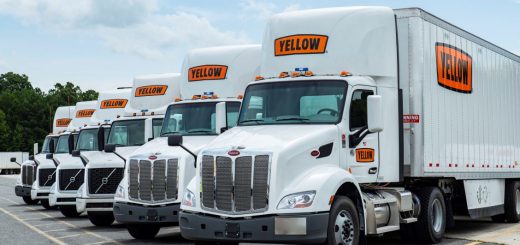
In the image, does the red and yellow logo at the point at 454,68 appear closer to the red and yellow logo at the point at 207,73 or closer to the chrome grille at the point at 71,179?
the red and yellow logo at the point at 207,73

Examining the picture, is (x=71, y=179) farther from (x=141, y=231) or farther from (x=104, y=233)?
(x=141, y=231)

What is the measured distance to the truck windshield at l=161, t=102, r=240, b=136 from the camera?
16.2 metres

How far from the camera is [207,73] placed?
17.6 metres

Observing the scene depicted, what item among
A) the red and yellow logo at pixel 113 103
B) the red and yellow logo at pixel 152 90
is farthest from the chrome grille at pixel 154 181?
the red and yellow logo at pixel 113 103

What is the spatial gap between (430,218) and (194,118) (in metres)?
5.08

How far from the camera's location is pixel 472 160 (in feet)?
53.6

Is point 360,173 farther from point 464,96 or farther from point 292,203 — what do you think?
point 464,96

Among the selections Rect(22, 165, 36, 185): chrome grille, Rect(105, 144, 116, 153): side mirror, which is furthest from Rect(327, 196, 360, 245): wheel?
Rect(22, 165, 36, 185): chrome grille

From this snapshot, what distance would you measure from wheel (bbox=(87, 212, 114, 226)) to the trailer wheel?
7787 millimetres

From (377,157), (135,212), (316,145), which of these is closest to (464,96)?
(377,157)

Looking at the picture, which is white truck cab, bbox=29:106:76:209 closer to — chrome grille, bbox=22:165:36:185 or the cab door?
chrome grille, bbox=22:165:36:185

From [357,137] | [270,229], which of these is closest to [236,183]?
[270,229]

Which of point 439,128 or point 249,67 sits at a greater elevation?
point 249,67

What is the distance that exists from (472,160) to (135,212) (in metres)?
6.69
